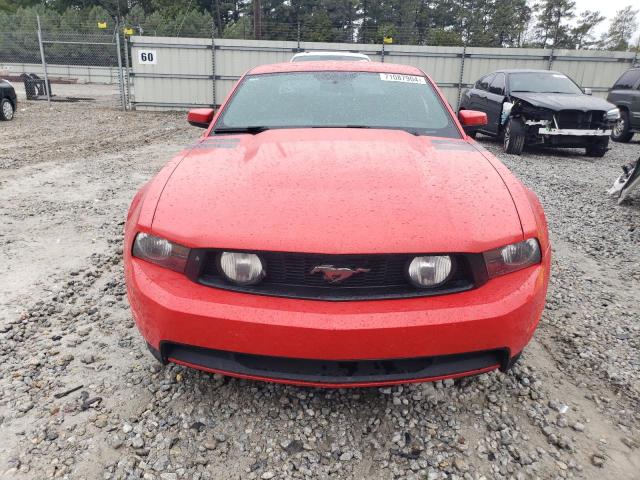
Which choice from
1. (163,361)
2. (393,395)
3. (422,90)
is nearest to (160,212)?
(163,361)

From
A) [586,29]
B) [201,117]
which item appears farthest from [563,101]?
[586,29]

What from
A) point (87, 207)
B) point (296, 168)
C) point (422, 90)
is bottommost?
point (87, 207)

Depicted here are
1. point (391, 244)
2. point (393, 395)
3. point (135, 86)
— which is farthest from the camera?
point (135, 86)

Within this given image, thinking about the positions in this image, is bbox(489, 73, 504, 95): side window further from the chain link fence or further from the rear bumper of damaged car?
the chain link fence

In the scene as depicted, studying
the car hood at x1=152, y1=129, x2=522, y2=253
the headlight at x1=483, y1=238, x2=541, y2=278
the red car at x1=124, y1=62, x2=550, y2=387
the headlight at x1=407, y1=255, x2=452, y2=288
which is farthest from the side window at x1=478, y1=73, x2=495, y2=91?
the headlight at x1=407, y1=255, x2=452, y2=288

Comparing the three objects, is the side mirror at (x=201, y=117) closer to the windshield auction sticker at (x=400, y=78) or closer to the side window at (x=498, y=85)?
the windshield auction sticker at (x=400, y=78)

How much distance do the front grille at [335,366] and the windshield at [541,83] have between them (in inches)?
350

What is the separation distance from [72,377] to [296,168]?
56.2 inches

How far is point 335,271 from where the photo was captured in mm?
1702

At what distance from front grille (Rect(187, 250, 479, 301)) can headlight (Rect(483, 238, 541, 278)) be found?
0.08 meters

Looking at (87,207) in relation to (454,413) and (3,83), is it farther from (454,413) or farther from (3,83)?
(3,83)

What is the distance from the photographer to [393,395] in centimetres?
213

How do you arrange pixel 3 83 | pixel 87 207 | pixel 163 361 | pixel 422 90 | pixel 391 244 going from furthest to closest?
1. pixel 3 83
2. pixel 87 207
3. pixel 422 90
4. pixel 163 361
5. pixel 391 244

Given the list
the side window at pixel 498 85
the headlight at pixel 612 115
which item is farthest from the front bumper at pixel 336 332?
the side window at pixel 498 85
